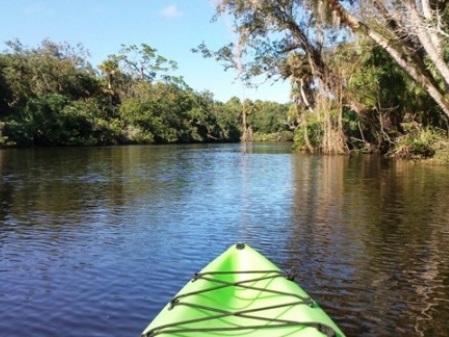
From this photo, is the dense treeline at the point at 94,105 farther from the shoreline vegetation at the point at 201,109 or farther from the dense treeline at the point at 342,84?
the dense treeline at the point at 342,84

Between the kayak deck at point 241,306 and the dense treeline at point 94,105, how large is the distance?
180 ft

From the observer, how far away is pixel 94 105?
73188mm

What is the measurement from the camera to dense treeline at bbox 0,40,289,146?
62.4 metres

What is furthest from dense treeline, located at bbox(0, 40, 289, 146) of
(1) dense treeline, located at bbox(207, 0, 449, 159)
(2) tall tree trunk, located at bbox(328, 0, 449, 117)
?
(2) tall tree trunk, located at bbox(328, 0, 449, 117)

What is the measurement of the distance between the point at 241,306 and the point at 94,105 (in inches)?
2774

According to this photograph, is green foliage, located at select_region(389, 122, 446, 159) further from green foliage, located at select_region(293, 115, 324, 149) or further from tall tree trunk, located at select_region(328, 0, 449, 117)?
tall tree trunk, located at select_region(328, 0, 449, 117)

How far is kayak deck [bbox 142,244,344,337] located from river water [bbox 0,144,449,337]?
3.64 ft

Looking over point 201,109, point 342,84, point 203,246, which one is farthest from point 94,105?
point 203,246

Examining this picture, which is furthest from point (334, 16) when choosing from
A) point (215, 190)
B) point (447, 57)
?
point (215, 190)

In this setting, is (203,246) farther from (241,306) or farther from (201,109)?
(201,109)

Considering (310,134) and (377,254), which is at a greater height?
(310,134)

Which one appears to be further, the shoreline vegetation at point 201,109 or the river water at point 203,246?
the shoreline vegetation at point 201,109

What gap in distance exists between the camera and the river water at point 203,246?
269 inches

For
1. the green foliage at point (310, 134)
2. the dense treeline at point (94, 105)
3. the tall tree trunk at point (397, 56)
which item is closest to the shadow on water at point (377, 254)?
the tall tree trunk at point (397, 56)
